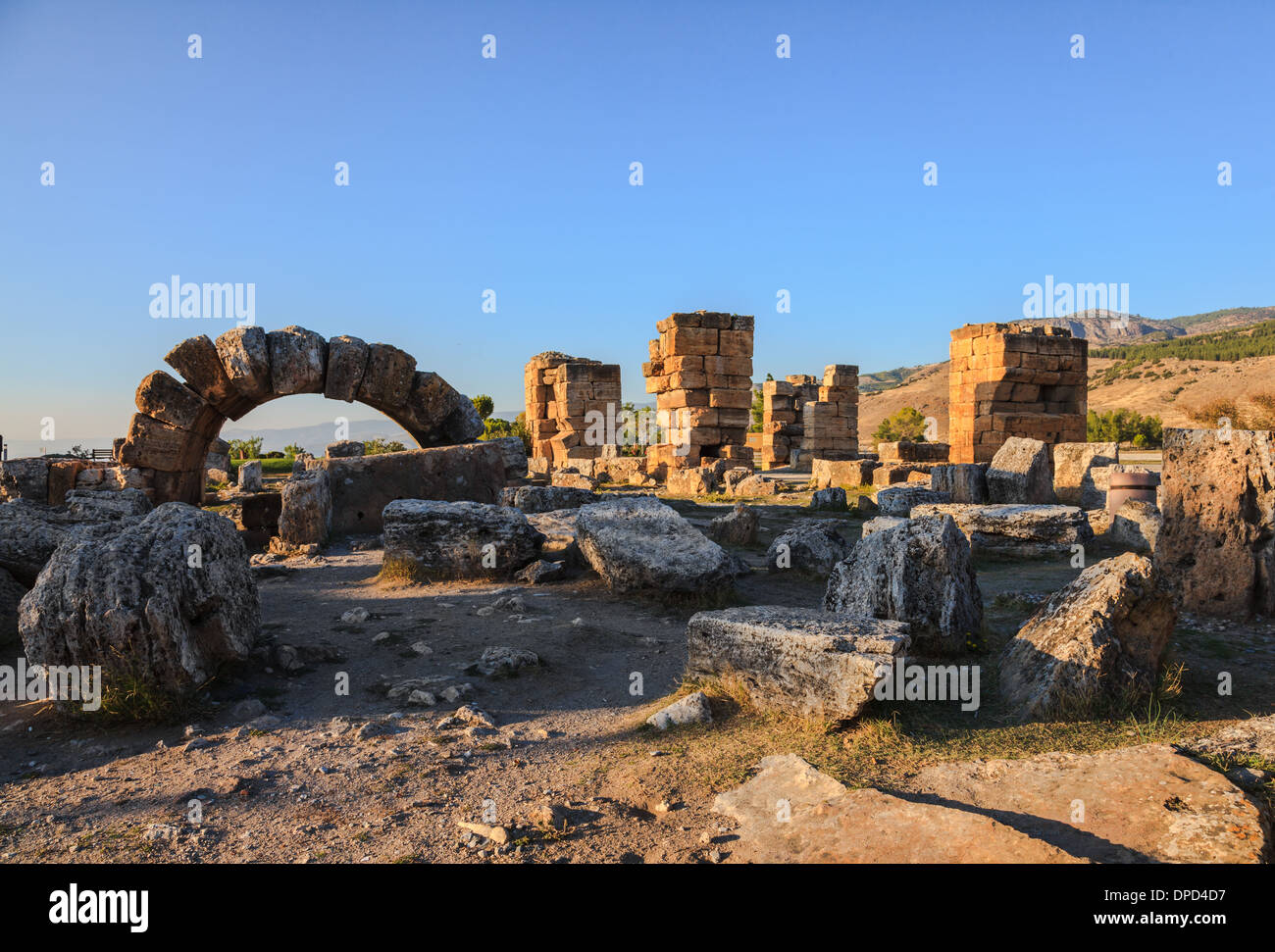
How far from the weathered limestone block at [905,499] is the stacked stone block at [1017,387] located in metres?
5.94

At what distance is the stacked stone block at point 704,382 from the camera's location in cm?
1739

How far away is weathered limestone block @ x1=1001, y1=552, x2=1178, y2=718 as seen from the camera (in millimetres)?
4066

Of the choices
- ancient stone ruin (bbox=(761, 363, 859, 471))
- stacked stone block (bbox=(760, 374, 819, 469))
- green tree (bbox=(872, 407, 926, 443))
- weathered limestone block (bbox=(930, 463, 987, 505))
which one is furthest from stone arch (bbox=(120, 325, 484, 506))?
green tree (bbox=(872, 407, 926, 443))

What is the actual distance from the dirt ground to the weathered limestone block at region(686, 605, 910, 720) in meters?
0.12

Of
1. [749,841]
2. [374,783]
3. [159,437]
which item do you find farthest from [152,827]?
[159,437]

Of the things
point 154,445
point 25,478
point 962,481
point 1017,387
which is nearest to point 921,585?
point 962,481

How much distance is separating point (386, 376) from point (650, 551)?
6202 millimetres

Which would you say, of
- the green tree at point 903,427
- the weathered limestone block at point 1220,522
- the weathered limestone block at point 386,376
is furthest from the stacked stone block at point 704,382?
the green tree at point 903,427

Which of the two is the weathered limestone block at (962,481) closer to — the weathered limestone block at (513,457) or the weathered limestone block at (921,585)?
the weathered limestone block at (513,457)

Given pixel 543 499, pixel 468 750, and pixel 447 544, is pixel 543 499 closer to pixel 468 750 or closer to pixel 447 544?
pixel 447 544

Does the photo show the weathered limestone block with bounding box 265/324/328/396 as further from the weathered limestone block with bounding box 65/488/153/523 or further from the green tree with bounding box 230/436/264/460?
the green tree with bounding box 230/436/264/460

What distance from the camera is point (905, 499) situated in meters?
10.8

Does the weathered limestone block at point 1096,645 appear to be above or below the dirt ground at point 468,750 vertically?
above
